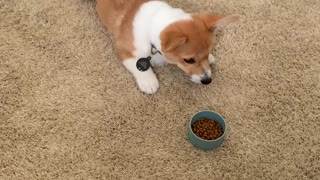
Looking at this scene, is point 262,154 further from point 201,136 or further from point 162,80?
point 162,80

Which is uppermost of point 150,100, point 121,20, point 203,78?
point 121,20

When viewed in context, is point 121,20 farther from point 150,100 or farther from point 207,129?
point 207,129

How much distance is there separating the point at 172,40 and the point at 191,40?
3.4 inches

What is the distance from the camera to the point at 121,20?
166cm

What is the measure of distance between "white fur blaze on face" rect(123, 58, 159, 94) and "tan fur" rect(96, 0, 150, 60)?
29 mm

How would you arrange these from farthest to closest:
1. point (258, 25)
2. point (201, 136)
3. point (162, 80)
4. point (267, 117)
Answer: point (258, 25) < point (162, 80) < point (267, 117) < point (201, 136)

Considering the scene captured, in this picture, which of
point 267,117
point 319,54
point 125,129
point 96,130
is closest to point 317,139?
point 267,117

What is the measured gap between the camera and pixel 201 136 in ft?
4.81

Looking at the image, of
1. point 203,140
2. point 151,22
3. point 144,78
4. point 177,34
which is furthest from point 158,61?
point 203,140

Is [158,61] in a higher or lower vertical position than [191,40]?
lower

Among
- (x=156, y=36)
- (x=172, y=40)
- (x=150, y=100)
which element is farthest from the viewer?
(x=150, y=100)

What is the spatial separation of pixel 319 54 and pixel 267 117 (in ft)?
1.37

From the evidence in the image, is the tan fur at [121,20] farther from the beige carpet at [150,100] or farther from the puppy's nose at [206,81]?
the puppy's nose at [206,81]

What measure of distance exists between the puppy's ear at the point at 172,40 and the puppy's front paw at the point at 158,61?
0.82 ft
